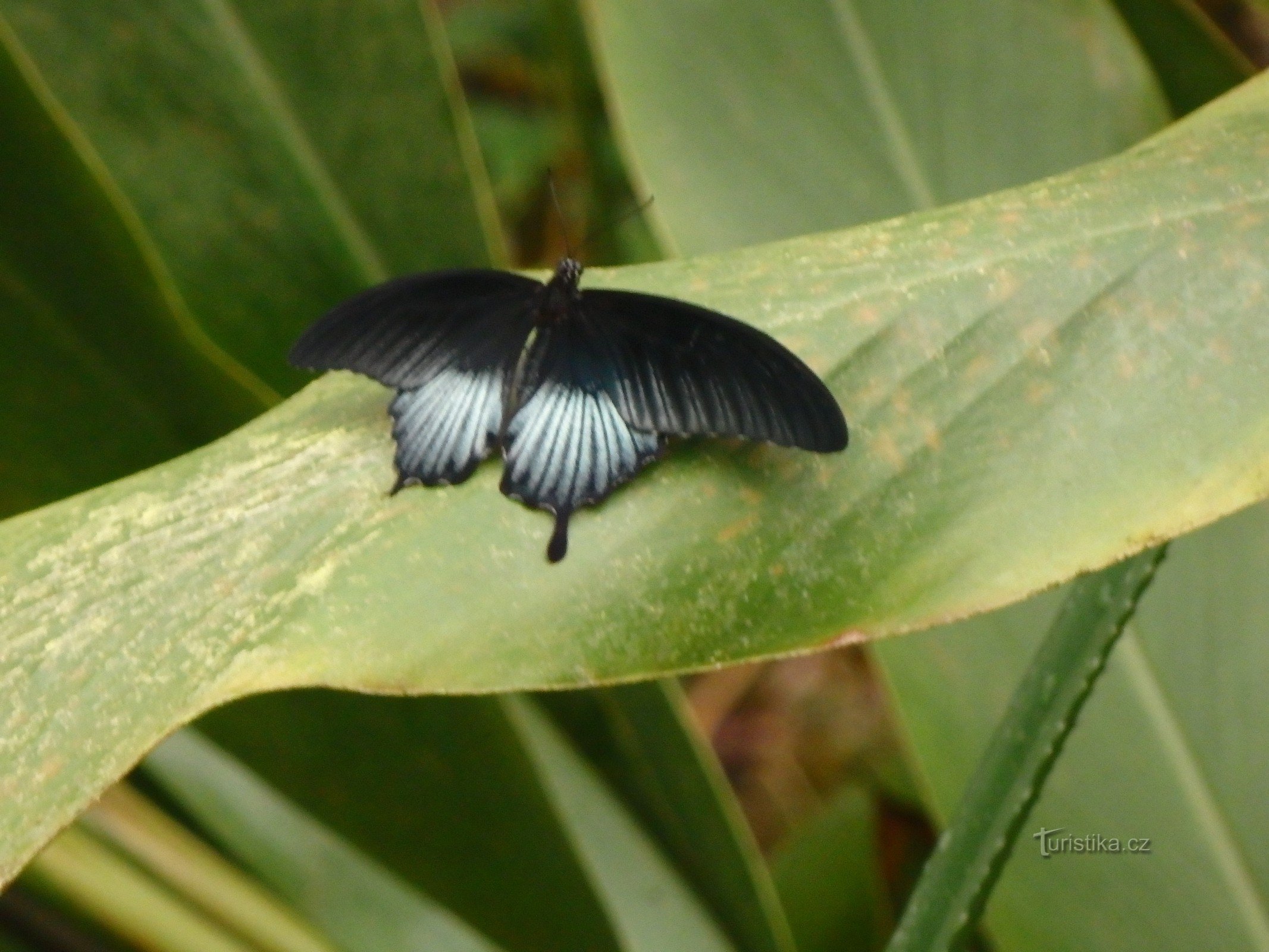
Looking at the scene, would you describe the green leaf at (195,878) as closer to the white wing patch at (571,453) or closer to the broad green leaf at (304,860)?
the broad green leaf at (304,860)

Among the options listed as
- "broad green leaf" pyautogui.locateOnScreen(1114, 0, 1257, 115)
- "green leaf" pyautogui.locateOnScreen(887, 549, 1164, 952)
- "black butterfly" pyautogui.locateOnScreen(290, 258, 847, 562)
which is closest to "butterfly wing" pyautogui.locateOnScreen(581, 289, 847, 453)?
"black butterfly" pyautogui.locateOnScreen(290, 258, 847, 562)

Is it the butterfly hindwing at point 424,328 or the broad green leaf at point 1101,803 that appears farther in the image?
the broad green leaf at point 1101,803

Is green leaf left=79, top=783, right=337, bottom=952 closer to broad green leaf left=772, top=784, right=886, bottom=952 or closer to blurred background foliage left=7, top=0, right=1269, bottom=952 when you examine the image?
blurred background foliage left=7, top=0, right=1269, bottom=952

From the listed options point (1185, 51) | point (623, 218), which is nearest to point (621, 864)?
point (623, 218)

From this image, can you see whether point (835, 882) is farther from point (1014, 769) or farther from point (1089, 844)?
point (1014, 769)

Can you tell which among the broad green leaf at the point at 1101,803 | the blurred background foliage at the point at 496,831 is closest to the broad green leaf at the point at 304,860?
the blurred background foliage at the point at 496,831

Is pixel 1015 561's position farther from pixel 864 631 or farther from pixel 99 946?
pixel 99 946

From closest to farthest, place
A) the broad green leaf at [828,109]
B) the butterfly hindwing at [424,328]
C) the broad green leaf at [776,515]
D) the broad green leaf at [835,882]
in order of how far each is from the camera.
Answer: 1. the broad green leaf at [776,515]
2. the butterfly hindwing at [424,328]
3. the broad green leaf at [828,109]
4. the broad green leaf at [835,882]

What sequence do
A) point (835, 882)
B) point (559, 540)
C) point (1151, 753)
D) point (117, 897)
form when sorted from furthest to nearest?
point (835, 882)
point (1151, 753)
point (117, 897)
point (559, 540)
